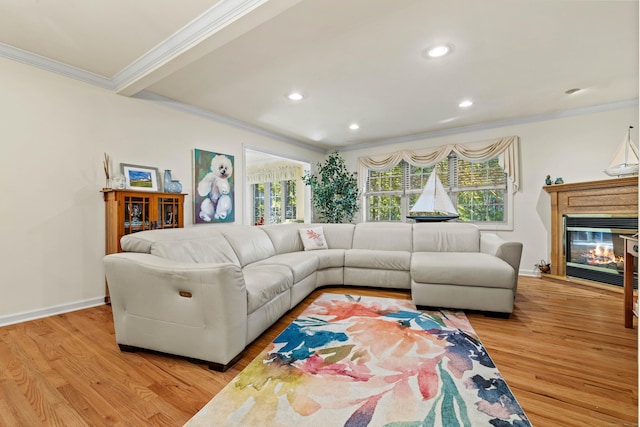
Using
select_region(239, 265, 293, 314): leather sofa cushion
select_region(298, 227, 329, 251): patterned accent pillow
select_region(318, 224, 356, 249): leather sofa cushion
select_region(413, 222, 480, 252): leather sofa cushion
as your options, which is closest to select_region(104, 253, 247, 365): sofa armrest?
select_region(239, 265, 293, 314): leather sofa cushion

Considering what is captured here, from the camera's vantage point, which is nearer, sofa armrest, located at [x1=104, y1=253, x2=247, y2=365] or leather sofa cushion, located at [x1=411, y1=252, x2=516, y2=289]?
sofa armrest, located at [x1=104, y1=253, x2=247, y2=365]

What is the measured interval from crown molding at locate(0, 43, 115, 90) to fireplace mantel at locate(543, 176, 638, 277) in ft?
19.0

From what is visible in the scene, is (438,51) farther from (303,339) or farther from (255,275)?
(303,339)

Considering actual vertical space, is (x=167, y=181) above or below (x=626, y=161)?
below

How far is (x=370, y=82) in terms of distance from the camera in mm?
3057

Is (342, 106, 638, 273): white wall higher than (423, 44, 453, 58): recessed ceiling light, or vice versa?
(423, 44, 453, 58): recessed ceiling light

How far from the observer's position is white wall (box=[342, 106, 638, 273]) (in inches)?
145

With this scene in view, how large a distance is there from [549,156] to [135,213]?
18.2ft

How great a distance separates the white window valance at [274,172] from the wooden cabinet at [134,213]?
3.71 meters

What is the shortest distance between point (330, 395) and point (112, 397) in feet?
3.71

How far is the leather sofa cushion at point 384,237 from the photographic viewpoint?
3810 mm

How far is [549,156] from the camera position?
4.05 m

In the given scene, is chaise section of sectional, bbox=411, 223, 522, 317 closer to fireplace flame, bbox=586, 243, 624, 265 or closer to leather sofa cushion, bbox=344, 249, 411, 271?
leather sofa cushion, bbox=344, 249, 411, 271

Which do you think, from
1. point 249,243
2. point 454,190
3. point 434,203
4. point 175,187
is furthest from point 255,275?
point 454,190
